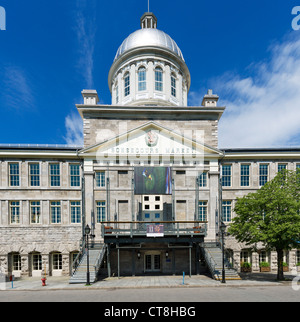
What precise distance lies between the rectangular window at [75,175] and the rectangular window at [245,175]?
17.7 metres

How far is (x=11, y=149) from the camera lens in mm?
21562

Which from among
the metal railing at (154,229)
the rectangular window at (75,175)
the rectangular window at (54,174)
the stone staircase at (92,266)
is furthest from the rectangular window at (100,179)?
the stone staircase at (92,266)

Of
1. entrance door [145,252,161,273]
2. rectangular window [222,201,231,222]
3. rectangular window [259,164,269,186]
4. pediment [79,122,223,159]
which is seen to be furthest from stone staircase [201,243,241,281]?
pediment [79,122,223,159]

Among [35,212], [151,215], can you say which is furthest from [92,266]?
[35,212]

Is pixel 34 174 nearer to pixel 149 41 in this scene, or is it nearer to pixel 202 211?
pixel 202 211

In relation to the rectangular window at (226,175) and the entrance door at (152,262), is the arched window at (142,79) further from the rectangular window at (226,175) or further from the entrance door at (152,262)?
the entrance door at (152,262)

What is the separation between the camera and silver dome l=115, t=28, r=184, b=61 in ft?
94.6

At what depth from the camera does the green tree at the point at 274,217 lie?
15.9 m

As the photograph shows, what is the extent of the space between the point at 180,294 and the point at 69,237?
1290 cm

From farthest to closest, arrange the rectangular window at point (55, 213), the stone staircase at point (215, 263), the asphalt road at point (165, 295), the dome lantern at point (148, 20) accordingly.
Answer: the dome lantern at point (148, 20)
the rectangular window at point (55, 213)
the stone staircase at point (215, 263)
the asphalt road at point (165, 295)

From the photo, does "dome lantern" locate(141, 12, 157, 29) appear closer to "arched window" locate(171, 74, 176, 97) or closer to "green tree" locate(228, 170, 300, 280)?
"arched window" locate(171, 74, 176, 97)
